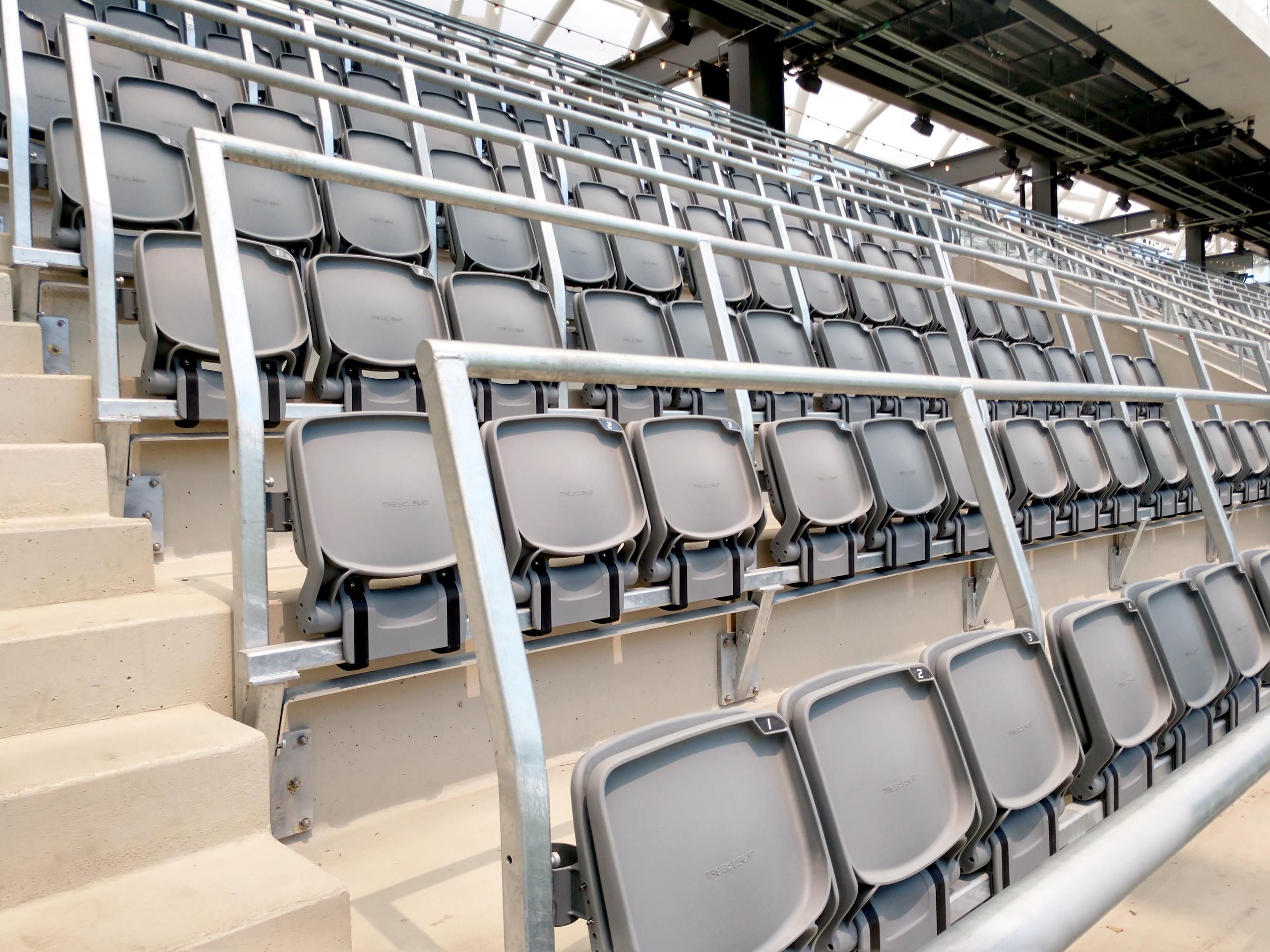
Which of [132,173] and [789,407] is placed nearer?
[132,173]

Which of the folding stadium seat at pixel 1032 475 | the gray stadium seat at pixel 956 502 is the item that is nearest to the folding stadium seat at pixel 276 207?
the gray stadium seat at pixel 956 502

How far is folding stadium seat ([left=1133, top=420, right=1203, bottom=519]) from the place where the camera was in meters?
1.29

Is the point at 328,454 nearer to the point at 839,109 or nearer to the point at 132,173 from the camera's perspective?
the point at 132,173

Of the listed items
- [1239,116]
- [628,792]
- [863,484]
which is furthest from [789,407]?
[1239,116]

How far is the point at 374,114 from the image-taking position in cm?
179

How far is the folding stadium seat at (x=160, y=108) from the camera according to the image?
1.21 meters

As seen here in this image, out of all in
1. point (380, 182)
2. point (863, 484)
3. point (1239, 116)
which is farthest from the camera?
point (1239, 116)

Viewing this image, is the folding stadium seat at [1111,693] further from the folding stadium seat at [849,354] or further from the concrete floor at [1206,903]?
the folding stadium seat at [849,354]

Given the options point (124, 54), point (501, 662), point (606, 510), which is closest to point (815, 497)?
point (606, 510)

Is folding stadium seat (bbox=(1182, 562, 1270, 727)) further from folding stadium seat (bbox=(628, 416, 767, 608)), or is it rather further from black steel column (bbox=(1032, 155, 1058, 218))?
black steel column (bbox=(1032, 155, 1058, 218))

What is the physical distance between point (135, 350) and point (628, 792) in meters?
0.82

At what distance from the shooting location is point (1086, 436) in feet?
4.05

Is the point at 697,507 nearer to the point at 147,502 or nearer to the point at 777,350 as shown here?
the point at 147,502

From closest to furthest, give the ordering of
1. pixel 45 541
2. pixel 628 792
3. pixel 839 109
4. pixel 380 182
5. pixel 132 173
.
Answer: pixel 628 792 → pixel 45 541 → pixel 380 182 → pixel 132 173 → pixel 839 109
